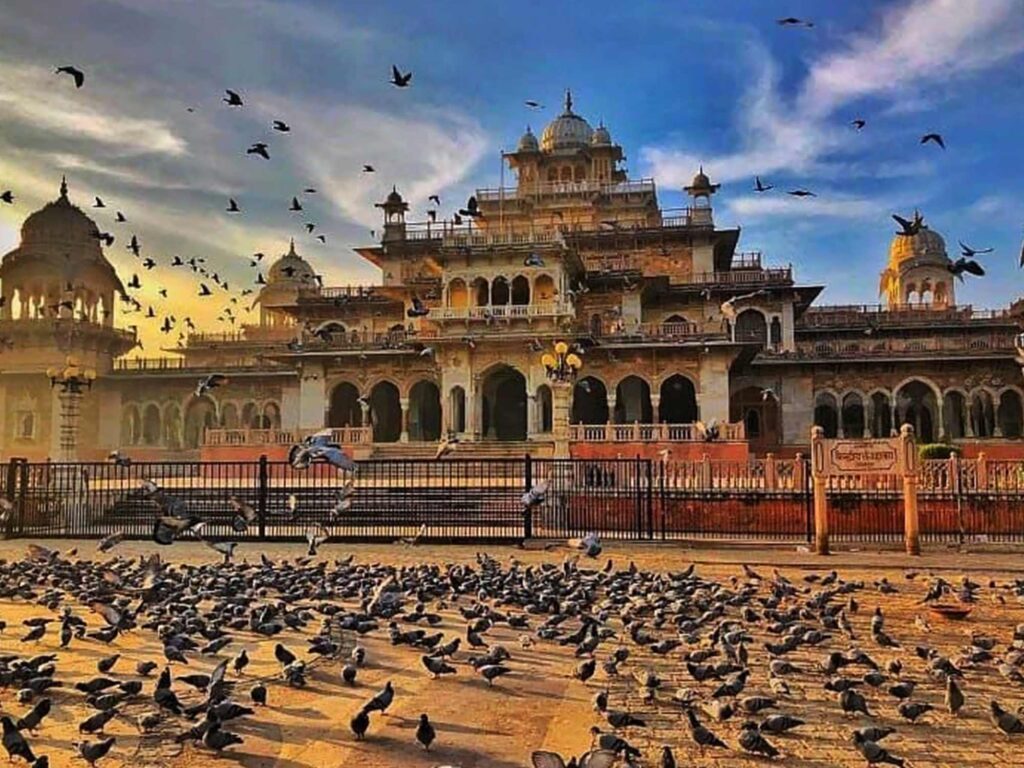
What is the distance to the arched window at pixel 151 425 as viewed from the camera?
4606 centimetres

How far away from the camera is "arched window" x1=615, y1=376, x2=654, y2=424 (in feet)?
122

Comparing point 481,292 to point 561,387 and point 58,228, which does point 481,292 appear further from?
point 58,228

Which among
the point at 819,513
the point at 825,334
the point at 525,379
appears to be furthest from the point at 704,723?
the point at 825,334

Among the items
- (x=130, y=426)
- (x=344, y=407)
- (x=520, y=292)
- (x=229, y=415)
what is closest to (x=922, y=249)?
(x=520, y=292)

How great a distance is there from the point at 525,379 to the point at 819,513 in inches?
927

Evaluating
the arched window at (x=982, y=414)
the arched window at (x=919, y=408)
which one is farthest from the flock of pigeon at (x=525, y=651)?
the arched window at (x=982, y=414)

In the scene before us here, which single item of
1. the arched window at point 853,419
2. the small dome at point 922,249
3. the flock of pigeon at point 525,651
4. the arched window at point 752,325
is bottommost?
the flock of pigeon at point 525,651

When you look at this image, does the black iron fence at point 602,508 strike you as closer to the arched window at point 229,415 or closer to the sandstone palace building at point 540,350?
the sandstone palace building at point 540,350

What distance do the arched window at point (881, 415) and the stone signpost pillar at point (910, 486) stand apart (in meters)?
25.8

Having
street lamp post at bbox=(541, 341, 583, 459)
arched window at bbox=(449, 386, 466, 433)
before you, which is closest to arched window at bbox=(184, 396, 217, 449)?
arched window at bbox=(449, 386, 466, 433)

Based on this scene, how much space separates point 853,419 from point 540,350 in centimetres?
1550

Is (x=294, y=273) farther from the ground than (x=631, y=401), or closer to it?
farther from the ground

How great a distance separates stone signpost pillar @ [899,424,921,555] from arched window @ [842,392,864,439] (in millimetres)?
26045

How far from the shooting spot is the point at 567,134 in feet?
151
